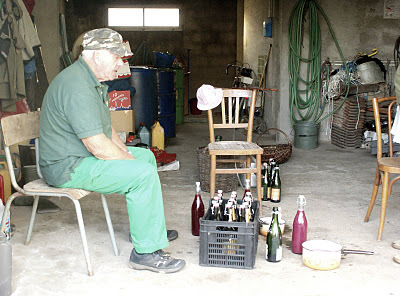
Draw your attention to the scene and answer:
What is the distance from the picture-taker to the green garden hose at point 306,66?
21.8ft

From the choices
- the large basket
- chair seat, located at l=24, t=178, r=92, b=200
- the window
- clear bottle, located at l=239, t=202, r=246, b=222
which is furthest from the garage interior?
the window

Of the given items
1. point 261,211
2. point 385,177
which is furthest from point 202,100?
point 385,177

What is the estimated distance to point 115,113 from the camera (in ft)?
19.4

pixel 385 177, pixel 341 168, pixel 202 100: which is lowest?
pixel 341 168

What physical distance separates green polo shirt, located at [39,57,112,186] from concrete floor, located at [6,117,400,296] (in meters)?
0.52

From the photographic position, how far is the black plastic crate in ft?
9.05

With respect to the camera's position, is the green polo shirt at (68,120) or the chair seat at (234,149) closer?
the green polo shirt at (68,120)

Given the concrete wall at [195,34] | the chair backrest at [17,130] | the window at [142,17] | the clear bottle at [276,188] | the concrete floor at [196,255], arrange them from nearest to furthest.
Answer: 1. the concrete floor at [196,255]
2. the chair backrest at [17,130]
3. the clear bottle at [276,188]
4. the concrete wall at [195,34]
5. the window at [142,17]

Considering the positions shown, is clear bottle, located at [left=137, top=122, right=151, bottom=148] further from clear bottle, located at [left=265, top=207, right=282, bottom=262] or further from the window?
the window

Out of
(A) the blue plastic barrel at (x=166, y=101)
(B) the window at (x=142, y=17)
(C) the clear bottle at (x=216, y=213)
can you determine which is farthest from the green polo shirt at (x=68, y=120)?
(B) the window at (x=142, y=17)

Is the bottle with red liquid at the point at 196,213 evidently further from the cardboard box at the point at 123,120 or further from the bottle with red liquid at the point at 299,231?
the cardboard box at the point at 123,120

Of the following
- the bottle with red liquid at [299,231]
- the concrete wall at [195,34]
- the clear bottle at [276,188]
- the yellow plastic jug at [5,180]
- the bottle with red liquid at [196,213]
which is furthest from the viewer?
the concrete wall at [195,34]

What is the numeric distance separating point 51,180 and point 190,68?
9.41 meters

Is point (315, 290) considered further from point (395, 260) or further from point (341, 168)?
point (341, 168)
